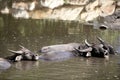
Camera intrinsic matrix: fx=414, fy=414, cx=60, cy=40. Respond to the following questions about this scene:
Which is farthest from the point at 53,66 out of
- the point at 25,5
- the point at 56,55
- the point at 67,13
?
the point at 67,13

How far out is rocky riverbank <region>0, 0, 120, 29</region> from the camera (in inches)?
1240

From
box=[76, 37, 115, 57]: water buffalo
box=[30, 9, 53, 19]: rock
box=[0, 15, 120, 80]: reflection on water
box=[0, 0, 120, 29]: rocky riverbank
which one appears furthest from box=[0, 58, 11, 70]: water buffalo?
box=[30, 9, 53, 19]: rock

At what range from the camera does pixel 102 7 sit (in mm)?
36125

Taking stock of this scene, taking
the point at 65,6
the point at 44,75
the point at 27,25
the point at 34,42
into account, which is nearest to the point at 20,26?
the point at 27,25

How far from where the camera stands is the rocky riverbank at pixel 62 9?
103 feet

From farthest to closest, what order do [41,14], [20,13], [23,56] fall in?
[41,14] → [20,13] → [23,56]

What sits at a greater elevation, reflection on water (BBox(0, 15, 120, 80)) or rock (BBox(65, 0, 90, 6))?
rock (BBox(65, 0, 90, 6))

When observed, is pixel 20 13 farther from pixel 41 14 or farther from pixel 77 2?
pixel 77 2

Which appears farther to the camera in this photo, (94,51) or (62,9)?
(62,9)

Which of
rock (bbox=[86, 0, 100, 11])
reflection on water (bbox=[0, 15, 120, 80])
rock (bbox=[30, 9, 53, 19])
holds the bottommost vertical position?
reflection on water (bbox=[0, 15, 120, 80])

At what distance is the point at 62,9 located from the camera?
109 feet

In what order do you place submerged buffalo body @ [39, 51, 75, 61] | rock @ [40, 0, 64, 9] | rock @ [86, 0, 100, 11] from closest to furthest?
submerged buffalo body @ [39, 51, 75, 61] → rock @ [40, 0, 64, 9] → rock @ [86, 0, 100, 11]

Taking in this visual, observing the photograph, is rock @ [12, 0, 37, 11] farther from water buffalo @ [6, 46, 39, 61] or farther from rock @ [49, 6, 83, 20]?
water buffalo @ [6, 46, 39, 61]

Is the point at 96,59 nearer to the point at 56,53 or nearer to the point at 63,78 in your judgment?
the point at 56,53
